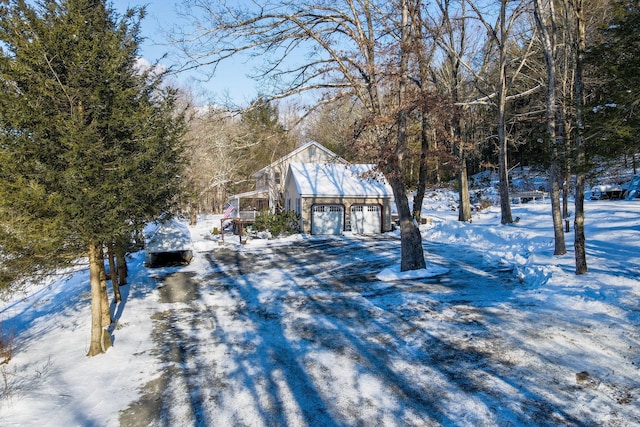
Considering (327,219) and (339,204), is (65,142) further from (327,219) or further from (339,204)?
(339,204)

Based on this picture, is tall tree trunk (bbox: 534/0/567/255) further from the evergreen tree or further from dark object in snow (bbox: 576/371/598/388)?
the evergreen tree

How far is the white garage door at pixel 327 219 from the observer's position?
24.8 meters

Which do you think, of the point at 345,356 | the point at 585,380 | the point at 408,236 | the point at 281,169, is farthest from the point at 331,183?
the point at 585,380

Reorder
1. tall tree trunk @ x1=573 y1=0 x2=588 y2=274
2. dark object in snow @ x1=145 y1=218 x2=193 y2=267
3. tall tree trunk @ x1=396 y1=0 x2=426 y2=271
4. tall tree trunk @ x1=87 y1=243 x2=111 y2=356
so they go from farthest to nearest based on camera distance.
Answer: dark object in snow @ x1=145 y1=218 x2=193 y2=267, tall tree trunk @ x1=396 y1=0 x2=426 y2=271, tall tree trunk @ x1=573 y1=0 x2=588 y2=274, tall tree trunk @ x1=87 y1=243 x2=111 y2=356

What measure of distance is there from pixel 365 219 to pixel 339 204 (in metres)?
1.98

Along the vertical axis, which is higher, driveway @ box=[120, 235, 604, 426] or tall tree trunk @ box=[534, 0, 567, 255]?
tall tree trunk @ box=[534, 0, 567, 255]

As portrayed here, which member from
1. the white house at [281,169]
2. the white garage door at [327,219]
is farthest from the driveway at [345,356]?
the white house at [281,169]

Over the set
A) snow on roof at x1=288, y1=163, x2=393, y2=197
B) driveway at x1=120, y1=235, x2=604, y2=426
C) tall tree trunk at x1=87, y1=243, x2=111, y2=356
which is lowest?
driveway at x1=120, y1=235, x2=604, y2=426

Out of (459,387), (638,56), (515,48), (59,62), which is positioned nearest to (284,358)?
(459,387)

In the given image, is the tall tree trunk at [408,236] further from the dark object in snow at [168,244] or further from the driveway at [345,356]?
the dark object in snow at [168,244]

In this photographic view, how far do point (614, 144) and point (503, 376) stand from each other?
15.0 feet

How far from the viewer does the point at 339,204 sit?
25.1m

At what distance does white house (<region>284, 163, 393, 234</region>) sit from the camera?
24719 millimetres

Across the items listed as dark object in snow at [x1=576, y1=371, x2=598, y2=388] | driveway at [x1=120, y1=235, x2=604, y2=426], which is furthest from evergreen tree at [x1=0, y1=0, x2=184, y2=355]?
dark object in snow at [x1=576, y1=371, x2=598, y2=388]
